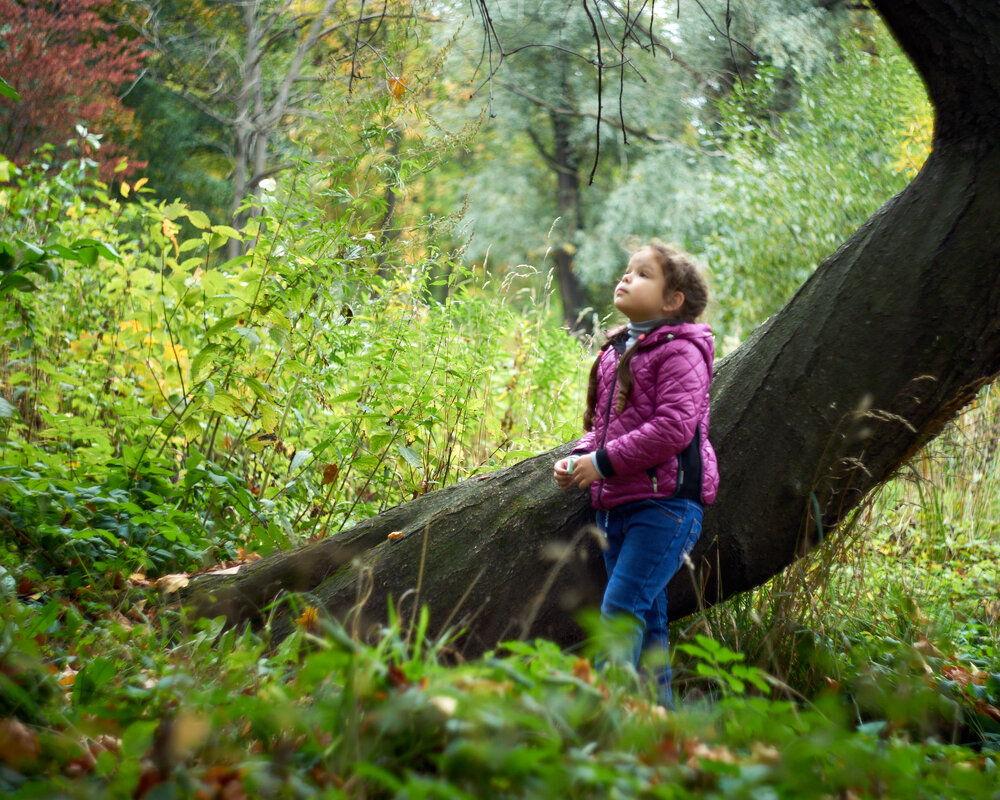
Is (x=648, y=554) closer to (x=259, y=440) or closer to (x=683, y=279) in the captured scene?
(x=683, y=279)

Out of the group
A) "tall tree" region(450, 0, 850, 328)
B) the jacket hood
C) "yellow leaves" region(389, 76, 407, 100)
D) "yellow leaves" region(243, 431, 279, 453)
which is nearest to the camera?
the jacket hood

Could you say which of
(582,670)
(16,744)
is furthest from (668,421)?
(16,744)

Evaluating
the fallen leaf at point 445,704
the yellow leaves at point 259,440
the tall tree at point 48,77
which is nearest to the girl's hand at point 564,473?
the fallen leaf at point 445,704

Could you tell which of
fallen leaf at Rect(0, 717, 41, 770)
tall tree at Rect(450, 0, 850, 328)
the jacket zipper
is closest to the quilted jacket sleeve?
the jacket zipper

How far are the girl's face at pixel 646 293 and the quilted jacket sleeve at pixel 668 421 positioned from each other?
0.65 ft

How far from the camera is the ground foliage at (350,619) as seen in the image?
1.31m

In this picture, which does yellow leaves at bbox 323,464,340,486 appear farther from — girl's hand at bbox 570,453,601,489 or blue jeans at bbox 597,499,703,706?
blue jeans at bbox 597,499,703,706

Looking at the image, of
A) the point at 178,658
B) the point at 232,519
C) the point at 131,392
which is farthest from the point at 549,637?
the point at 131,392

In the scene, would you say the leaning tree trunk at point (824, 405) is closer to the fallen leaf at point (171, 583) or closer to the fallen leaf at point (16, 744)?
the fallen leaf at point (171, 583)

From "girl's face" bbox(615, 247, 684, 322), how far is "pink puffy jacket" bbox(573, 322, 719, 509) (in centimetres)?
10

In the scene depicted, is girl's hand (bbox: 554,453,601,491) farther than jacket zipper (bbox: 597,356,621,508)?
No

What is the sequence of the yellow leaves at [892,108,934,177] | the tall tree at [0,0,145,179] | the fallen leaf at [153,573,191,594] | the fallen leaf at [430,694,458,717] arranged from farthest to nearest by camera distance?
the tall tree at [0,0,145,179]
the yellow leaves at [892,108,934,177]
the fallen leaf at [153,573,191,594]
the fallen leaf at [430,694,458,717]

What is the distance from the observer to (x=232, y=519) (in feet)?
10.8

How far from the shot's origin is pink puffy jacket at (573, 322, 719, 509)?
221 cm
